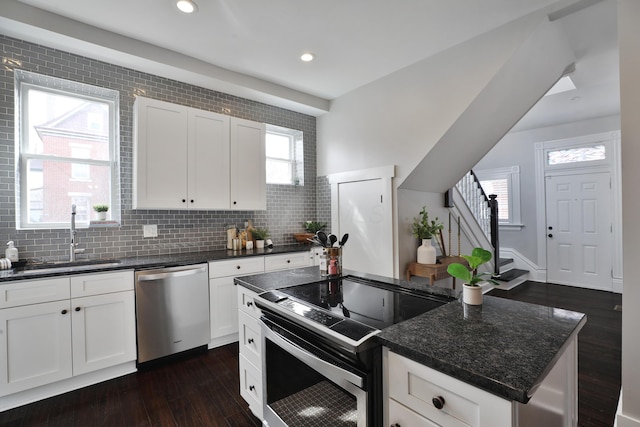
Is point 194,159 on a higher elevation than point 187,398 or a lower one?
higher

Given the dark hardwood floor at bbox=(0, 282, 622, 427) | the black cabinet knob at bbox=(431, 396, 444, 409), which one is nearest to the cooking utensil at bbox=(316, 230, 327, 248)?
the black cabinet knob at bbox=(431, 396, 444, 409)

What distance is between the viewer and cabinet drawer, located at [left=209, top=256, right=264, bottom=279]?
2.98 metres

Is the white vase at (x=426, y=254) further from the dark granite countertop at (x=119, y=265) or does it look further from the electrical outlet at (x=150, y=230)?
the electrical outlet at (x=150, y=230)

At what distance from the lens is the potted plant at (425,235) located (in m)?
3.44

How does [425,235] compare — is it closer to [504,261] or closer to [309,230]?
[309,230]

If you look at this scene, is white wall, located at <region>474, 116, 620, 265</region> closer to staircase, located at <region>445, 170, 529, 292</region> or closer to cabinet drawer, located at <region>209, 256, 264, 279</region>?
staircase, located at <region>445, 170, 529, 292</region>

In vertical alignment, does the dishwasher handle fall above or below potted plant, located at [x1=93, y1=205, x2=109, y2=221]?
below

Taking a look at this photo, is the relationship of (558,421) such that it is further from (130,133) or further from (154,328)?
(130,133)

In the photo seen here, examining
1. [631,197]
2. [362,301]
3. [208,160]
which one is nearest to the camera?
[362,301]

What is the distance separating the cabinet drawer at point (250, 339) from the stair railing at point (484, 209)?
4159 millimetres

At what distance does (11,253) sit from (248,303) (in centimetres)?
208

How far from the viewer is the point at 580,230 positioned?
520 centimetres

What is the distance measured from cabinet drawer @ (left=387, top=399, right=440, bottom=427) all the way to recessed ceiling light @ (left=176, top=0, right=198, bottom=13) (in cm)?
284

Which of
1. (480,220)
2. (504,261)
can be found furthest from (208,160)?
(504,261)
